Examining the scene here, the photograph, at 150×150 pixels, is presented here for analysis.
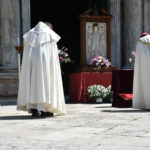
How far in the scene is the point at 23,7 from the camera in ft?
41.1

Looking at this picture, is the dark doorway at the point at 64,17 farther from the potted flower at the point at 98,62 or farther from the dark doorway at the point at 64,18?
the potted flower at the point at 98,62

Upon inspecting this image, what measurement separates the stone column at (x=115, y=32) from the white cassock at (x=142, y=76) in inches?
211

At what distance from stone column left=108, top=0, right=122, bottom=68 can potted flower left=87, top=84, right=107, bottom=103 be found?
2654 mm

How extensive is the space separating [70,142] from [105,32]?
8.42 metres

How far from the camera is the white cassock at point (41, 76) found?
22.1 ft

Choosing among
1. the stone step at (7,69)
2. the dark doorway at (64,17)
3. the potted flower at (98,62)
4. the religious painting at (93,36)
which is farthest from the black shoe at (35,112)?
the dark doorway at (64,17)

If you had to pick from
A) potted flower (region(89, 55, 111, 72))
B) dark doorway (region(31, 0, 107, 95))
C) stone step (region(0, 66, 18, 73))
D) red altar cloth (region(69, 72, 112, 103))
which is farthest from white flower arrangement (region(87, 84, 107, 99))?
dark doorway (region(31, 0, 107, 95))

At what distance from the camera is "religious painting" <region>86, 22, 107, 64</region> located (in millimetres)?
11944

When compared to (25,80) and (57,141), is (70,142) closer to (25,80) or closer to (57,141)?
(57,141)

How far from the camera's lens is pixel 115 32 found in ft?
44.9

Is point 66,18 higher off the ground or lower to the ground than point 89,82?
higher

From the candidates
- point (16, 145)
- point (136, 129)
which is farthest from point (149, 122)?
point (16, 145)

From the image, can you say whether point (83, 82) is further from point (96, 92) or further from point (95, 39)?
point (95, 39)

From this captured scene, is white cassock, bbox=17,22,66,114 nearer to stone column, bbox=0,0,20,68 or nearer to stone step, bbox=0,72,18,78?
stone step, bbox=0,72,18,78
